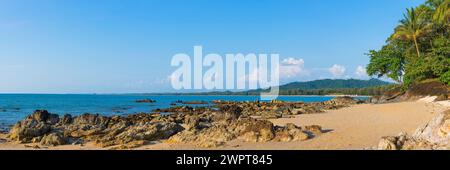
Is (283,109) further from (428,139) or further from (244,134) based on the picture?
(428,139)

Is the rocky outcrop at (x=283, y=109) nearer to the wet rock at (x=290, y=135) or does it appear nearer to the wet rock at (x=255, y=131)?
the wet rock at (x=255, y=131)

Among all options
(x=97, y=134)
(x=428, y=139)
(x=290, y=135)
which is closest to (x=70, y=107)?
(x=97, y=134)

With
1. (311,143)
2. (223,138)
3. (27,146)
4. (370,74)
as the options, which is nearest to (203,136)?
(223,138)

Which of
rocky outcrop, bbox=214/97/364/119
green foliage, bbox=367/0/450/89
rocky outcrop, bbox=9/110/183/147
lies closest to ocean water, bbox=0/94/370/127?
rocky outcrop, bbox=9/110/183/147

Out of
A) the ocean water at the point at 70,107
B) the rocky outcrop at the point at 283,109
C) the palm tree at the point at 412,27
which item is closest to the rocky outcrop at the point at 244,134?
the rocky outcrop at the point at 283,109

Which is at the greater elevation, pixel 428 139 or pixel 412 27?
pixel 412 27

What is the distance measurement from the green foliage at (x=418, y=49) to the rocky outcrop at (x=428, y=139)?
1056 inches

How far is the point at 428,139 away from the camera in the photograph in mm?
7969

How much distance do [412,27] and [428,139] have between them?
36233mm

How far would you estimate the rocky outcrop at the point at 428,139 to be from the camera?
7.58 meters
